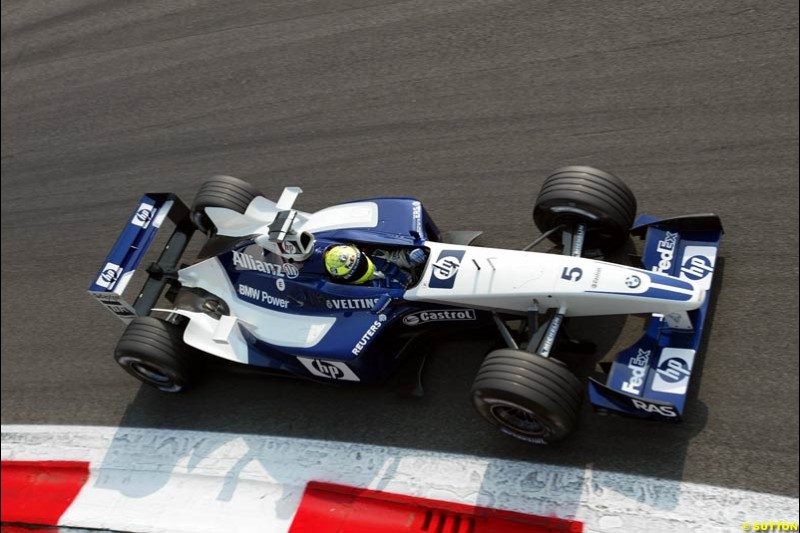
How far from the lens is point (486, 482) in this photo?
519 cm

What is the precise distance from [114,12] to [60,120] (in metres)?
1.78

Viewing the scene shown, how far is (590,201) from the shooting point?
5.14m

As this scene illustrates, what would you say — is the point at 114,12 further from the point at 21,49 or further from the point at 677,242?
the point at 677,242

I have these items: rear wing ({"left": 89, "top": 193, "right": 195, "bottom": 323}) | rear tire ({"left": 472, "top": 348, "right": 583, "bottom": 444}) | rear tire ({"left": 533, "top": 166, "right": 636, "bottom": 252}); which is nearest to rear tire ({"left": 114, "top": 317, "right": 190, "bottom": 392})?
rear wing ({"left": 89, "top": 193, "right": 195, "bottom": 323})

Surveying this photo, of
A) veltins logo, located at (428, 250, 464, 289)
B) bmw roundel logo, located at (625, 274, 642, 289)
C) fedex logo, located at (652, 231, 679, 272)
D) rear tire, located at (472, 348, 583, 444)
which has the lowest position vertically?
rear tire, located at (472, 348, 583, 444)

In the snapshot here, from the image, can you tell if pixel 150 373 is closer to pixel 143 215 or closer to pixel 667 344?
pixel 143 215

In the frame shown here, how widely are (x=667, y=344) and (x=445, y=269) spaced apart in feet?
5.01

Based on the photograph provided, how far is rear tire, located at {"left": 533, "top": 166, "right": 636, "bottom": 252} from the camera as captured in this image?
5.17 m

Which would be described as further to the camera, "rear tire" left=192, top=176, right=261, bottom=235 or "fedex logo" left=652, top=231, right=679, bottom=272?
"rear tire" left=192, top=176, right=261, bottom=235

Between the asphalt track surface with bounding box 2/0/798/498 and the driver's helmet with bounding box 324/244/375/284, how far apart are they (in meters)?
1.02

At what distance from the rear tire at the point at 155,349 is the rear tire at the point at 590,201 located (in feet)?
9.93

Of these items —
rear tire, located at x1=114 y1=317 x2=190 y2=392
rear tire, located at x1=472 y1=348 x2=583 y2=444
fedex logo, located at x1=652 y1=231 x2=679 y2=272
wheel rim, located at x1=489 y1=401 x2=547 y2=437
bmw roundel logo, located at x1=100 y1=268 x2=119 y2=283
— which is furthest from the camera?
bmw roundel logo, located at x1=100 y1=268 x2=119 y2=283

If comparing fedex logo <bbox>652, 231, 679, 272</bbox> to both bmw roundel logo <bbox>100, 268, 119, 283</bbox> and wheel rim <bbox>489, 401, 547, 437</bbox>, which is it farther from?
bmw roundel logo <bbox>100, 268, 119, 283</bbox>

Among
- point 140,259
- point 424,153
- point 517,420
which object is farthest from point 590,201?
point 140,259
